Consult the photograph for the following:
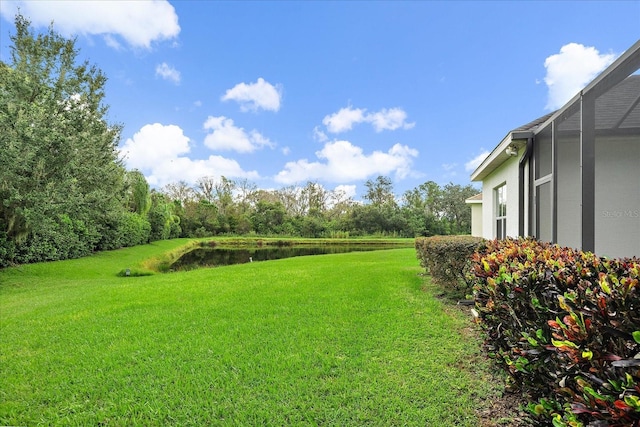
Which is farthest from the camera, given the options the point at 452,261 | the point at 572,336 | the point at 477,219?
the point at 477,219

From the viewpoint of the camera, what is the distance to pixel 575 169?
528 centimetres

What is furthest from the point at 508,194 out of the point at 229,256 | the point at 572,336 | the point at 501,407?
the point at 229,256

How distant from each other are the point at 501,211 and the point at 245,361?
7.35 m

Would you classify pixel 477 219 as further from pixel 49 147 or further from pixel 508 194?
pixel 49 147

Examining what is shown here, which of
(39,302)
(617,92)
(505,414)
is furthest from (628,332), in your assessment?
(39,302)

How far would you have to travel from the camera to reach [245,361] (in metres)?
3.20

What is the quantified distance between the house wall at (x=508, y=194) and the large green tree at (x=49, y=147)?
1111 centimetres

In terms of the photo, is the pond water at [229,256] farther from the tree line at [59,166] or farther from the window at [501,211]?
the window at [501,211]

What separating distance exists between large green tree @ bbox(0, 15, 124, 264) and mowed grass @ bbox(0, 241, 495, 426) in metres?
4.05

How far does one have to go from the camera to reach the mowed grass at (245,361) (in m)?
2.42

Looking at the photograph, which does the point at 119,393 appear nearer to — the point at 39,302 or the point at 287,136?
the point at 39,302

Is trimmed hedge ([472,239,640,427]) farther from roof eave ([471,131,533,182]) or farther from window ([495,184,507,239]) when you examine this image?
window ([495,184,507,239])

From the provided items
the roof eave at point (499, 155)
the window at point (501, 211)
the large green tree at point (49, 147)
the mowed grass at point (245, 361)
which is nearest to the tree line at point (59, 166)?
the large green tree at point (49, 147)

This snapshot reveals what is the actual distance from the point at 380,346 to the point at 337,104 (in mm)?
16961
